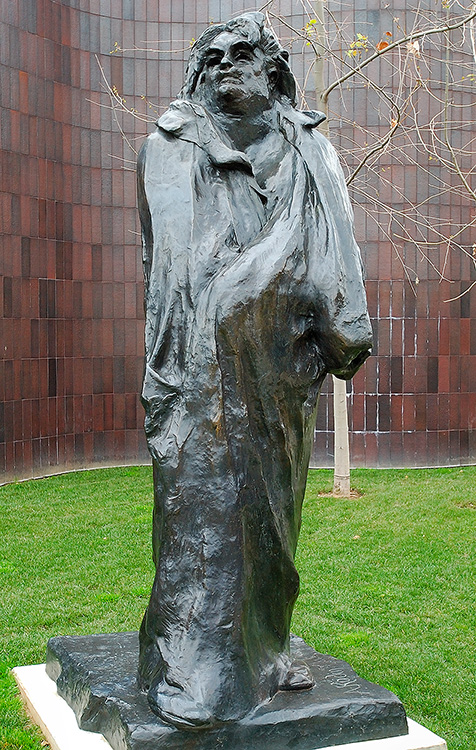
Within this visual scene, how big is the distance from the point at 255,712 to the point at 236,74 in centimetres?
229

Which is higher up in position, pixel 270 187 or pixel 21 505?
pixel 270 187

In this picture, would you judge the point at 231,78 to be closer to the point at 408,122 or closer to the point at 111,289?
the point at 111,289

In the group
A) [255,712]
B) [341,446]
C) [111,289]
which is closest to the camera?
[255,712]

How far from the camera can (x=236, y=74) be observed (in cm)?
371

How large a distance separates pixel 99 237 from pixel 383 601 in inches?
302

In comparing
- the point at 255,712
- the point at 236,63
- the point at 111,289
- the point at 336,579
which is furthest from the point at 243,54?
the point at 111,289

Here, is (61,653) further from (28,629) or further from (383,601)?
(383,601)

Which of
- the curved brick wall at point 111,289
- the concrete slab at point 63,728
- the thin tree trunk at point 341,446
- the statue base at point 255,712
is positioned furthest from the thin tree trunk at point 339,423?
the statue base at point 255,712

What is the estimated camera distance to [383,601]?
7.43m

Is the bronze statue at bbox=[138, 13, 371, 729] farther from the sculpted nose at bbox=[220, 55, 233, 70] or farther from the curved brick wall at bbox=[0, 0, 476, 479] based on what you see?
the curved brick wall at bbox=[0, 0, 476, 479]

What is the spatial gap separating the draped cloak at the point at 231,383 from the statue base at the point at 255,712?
3.0 inches

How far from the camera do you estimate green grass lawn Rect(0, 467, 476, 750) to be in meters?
5.82

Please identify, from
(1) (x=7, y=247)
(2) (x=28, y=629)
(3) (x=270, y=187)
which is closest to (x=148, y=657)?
(3) (x=270, y=187)

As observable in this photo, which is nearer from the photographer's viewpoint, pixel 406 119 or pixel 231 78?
pixel 231 78
